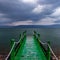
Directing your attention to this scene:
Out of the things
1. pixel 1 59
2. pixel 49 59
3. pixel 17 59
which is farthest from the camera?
pixel 1 59

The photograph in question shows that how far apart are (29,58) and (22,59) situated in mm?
674

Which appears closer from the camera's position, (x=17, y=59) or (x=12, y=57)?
(x=12, y=57)

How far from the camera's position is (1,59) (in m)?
30.9

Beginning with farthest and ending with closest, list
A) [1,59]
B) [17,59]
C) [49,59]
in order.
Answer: [1,59] → [17,59] → [49,59]

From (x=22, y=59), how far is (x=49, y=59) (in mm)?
2963

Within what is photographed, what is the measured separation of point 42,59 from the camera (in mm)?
12344

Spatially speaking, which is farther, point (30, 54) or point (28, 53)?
point (28, 53)

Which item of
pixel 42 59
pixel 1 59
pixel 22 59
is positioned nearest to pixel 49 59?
pixel 42 59

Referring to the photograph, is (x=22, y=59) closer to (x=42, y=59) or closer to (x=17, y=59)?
(x=17, y=59)

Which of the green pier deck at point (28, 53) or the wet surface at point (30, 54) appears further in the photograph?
the wet surface at point (30, 54)

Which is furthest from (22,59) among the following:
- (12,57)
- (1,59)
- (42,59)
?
(1,59)

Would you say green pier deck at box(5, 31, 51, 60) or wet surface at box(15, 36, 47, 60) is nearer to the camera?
green pier deck at box(5, 31, 51, 60)

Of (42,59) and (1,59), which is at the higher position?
(42,59)

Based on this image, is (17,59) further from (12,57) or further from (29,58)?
(12,57)
